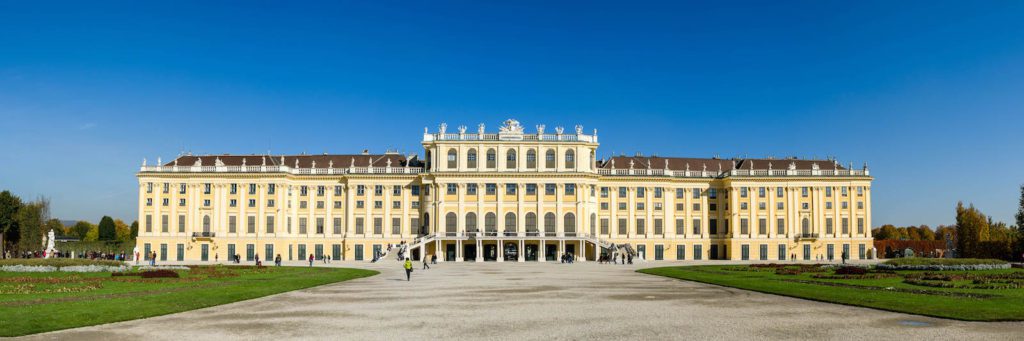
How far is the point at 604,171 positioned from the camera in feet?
313

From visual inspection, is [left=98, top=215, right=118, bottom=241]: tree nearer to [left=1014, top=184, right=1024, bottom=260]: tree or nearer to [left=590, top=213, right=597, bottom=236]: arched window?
[left=590, top=213, right=597, bottom=236]: arched window

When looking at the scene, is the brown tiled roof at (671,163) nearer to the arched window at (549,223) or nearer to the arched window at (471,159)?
the arched window at (549,223)

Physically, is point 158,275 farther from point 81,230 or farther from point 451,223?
point 81,230

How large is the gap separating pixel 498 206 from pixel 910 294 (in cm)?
6246

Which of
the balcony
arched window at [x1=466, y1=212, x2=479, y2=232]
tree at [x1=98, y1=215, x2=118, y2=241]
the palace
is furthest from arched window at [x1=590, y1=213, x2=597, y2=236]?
tree at [x1=98, y1=215, x2=118, y2=241]

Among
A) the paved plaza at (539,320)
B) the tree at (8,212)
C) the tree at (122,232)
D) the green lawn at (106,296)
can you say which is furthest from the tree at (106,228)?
Result: the paved plaza at (539,320)

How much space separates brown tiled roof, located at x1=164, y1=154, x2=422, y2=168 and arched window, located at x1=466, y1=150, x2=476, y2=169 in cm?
785

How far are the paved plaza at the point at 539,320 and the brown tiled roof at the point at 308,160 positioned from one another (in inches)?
2511

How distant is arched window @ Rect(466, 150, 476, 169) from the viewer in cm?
9153

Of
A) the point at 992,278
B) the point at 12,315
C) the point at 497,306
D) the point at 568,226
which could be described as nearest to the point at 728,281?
the point at 992,278

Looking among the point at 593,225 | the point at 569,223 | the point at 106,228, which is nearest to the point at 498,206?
the point at 569,223

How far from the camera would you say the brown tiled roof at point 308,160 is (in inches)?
3755

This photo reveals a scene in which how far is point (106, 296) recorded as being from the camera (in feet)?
96.9

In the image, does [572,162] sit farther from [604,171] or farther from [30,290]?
[30,290]
